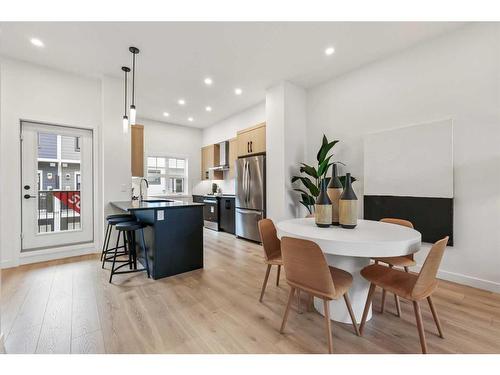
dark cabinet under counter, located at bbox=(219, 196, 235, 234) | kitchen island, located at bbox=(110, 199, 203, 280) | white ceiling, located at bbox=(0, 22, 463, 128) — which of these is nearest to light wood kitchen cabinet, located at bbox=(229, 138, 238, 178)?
dark cabinet under counter, located at bbox=(219, 196, 235, 234)

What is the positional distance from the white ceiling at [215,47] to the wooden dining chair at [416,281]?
2.58 meters

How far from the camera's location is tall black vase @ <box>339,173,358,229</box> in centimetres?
189

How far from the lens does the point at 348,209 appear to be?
1.89m

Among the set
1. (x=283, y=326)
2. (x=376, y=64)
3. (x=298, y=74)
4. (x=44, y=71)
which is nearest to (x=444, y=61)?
(x=376, y=64)

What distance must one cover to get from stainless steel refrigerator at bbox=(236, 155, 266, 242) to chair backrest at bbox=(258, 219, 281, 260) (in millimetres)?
1966

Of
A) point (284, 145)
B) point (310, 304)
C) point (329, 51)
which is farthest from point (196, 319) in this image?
point (329, 51)

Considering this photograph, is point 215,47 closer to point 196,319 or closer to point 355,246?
point 355,246

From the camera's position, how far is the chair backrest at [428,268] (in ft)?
4.62

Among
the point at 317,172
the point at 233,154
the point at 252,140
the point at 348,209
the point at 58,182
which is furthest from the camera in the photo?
the point at 233,154

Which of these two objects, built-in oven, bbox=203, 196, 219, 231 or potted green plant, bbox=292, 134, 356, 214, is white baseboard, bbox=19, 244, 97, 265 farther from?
potted green plant, bbox=292, 134, 356, 214

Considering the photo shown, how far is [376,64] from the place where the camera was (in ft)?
10.9

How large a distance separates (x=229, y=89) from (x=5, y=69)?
3286 mm

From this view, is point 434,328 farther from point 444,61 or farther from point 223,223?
point 223,223

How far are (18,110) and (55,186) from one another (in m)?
1.18
